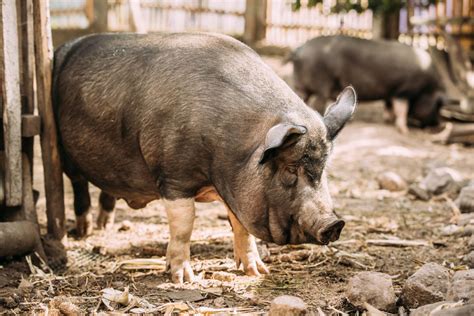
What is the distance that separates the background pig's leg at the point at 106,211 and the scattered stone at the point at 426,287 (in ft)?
9.16

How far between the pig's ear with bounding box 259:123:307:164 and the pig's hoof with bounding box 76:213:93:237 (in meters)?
2.27

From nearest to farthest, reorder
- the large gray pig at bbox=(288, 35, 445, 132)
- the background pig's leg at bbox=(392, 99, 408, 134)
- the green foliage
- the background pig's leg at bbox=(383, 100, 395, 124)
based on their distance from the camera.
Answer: the large gray pig at bbox=(288, 35, 445, 132), the background pig's leg at bbox=(392, 99, 408, 134), the background pig's leg at bbox=(383, 100, 395, 124), the green foliage

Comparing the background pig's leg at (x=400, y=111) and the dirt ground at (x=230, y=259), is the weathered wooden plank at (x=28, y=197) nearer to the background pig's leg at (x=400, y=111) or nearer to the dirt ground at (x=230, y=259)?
the dirt ground at (x=230, y=259)

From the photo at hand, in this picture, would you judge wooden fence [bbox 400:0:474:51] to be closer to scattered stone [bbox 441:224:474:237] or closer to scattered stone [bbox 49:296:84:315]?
scattered stone [bbox 441:224:474:237]

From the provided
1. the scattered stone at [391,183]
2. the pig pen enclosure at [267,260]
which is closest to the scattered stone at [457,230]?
the pig pen enclosure at [267,260]

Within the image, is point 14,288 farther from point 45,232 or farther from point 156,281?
point 45,232

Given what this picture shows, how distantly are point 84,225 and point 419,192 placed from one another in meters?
3.30

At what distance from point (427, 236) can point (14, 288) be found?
3198 mm

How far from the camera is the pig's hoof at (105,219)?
19.7ft

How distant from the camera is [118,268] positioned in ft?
16.3

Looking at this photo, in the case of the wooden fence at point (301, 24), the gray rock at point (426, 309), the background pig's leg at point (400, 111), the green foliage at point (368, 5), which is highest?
the green foliage at point (368, 5)

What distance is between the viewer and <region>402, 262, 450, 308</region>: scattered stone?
385 cm

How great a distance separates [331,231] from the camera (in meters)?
4.03

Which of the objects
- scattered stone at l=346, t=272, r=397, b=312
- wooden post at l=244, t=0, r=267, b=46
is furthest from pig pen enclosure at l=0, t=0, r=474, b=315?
wooden post at l=244, t=0, r=267, b=46
